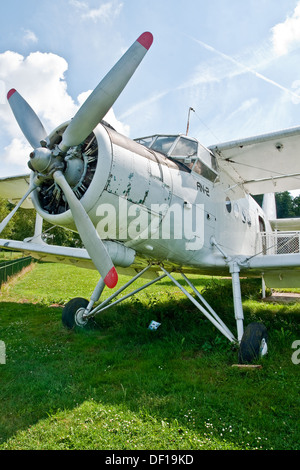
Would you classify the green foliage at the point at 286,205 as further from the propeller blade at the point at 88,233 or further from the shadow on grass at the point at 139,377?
the propeller blade at the point at 88,233

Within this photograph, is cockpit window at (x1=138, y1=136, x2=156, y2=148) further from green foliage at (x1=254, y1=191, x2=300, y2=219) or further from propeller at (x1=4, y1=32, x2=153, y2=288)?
green foliage at (x1=254, y1=191, x2=300, y2=219)

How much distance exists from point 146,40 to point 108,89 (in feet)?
2.53

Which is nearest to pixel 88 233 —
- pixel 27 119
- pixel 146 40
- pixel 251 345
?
pixel 27 119

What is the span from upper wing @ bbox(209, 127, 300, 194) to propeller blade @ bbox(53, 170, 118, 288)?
3.84 meters

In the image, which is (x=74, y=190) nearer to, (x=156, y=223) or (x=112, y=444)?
(x=156, y=223)

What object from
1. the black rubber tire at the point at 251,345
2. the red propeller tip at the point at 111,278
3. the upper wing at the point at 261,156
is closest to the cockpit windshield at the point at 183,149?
the upper wing at the point at 261,156

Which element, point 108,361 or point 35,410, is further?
point 108,361

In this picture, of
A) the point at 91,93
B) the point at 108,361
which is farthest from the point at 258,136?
the point at 108,361

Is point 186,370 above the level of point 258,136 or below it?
below

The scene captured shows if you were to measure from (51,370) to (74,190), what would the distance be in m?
2.63

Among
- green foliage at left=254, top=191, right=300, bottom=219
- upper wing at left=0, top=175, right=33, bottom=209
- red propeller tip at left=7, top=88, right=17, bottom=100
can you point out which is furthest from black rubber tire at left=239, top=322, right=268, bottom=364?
green foliage at left=254, top=191, right=300, bottom=219

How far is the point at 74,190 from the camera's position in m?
4.20

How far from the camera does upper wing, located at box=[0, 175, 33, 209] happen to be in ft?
29.4
